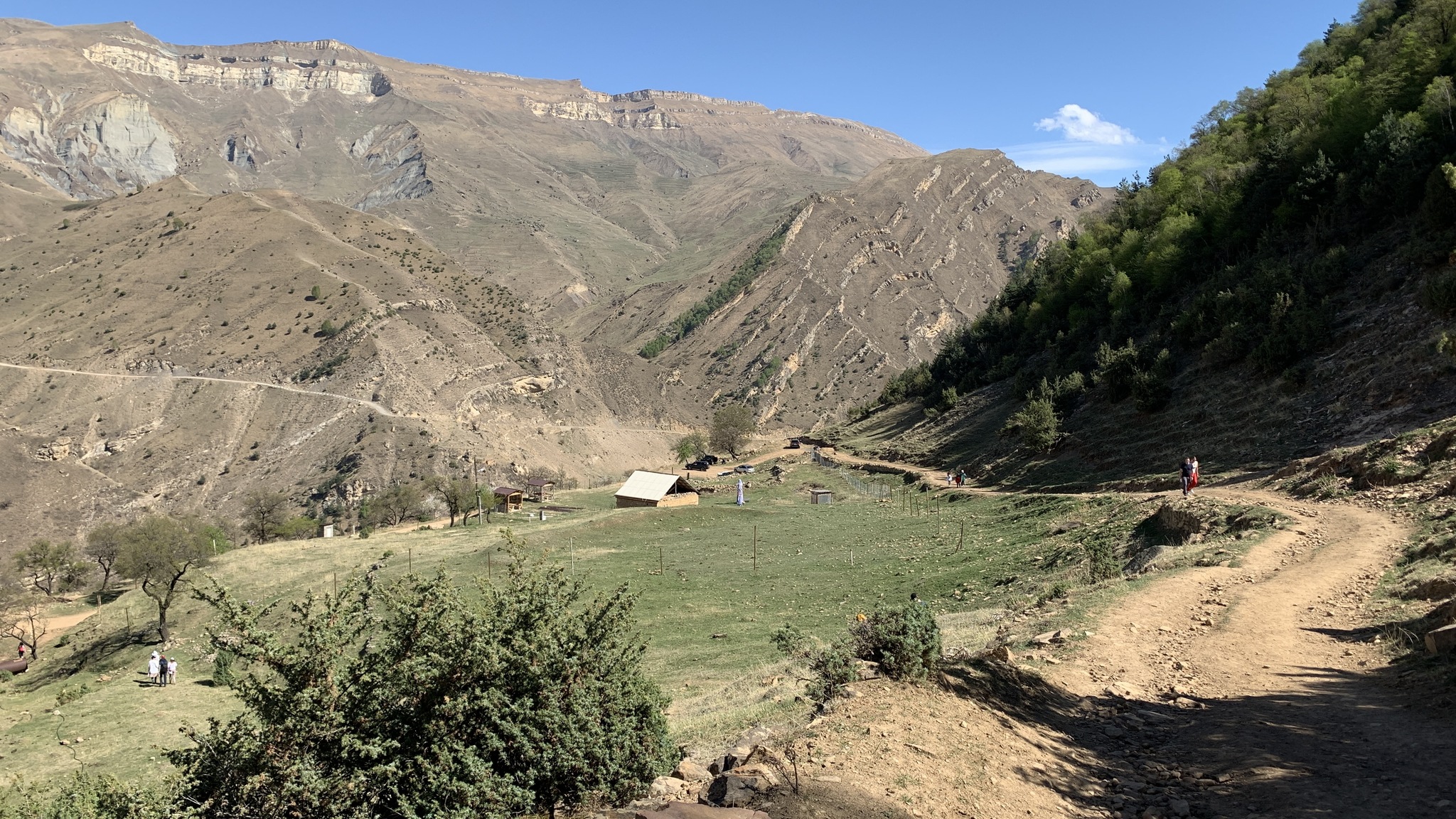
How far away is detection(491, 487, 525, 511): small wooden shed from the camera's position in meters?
63.2

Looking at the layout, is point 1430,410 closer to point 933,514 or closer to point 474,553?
point 933,514

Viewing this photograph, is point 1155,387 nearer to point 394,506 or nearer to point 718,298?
point 394,506

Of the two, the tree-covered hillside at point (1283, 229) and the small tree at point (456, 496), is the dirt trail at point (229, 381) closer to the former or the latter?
the small tree at point (456, 496)

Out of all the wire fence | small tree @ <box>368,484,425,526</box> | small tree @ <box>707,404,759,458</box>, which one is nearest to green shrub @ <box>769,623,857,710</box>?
the wire fence

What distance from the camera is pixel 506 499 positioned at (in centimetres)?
6334

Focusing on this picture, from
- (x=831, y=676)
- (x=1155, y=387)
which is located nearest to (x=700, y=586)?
(x=1155, y=387)

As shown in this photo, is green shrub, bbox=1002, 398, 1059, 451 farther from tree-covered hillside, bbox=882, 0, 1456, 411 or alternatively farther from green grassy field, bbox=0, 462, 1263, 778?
green grassy field, bbox=0, 462, 1263, 778

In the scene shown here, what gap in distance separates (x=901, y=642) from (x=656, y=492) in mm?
46412

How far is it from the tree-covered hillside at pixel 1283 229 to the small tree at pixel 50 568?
60544mm

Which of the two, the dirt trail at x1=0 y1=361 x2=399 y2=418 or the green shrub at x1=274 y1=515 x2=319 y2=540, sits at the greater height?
the dirt trail at x1=0 y1=361 x2=399 y2=418

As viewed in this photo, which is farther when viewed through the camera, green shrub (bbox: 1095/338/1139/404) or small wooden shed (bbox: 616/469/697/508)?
small wooden shed (bbox: 616/469/697/508)

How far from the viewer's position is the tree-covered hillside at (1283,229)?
30.0 metres

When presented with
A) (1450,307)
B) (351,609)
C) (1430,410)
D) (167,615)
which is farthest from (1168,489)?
(167,615)

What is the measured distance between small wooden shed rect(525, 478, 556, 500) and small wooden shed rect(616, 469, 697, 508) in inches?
578
